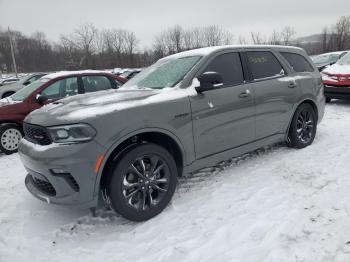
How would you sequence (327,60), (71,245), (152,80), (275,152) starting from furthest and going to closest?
(327,60)
(275,152)
(152,80)
(71,245)

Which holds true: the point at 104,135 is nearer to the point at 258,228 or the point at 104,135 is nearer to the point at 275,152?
the point at 258,228

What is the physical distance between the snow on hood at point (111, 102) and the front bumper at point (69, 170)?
318 millimetres

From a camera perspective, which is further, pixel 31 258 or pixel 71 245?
pixel 71 245

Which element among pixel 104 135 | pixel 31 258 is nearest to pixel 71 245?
pixel 31 258

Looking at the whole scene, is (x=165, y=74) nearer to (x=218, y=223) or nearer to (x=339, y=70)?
(x=218, y=223)

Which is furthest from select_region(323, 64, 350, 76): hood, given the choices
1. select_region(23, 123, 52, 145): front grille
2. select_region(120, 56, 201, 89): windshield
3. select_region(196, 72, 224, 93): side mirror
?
select_region(23, 123, 52, 145): front grille

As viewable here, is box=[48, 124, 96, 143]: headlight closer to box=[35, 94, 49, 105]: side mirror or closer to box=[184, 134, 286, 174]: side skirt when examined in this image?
box=[184, 134, 286, 174]: side skirt

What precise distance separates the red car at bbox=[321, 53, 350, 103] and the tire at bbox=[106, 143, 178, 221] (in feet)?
23.8

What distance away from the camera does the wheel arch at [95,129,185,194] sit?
2875 mm

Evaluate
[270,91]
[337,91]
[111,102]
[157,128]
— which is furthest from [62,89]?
[337,91]

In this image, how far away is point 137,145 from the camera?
3.03 m

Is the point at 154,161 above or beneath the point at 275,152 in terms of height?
above

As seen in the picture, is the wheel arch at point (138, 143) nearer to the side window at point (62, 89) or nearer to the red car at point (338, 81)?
the side window at point (62, 89)

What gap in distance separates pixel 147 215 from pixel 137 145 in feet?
2.48
